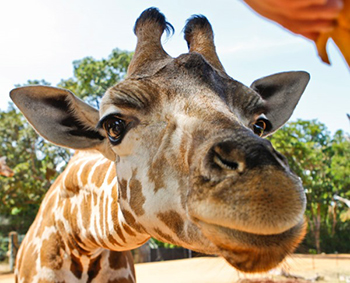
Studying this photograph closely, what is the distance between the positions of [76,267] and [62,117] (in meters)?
1.55

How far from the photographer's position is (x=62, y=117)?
3.29 meters

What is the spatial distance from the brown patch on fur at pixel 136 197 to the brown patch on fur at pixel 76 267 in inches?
58.7

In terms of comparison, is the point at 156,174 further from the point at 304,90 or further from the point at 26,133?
the point at 26,133

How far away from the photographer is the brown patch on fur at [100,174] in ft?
11.7

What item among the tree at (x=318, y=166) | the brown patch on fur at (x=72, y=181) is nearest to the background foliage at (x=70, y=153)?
the tree at (x=318, y=166)

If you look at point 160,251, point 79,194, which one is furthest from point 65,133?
point 160,251

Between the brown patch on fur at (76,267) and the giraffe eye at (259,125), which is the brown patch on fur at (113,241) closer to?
the brown patch on fur at (76,267)

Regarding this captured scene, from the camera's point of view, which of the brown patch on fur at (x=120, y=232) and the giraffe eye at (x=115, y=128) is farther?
the brown patch on fur at (x=120, y=232)

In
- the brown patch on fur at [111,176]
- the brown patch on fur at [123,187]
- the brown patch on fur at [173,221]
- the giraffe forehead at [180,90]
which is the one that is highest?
the giraffe forehead at [180,90]

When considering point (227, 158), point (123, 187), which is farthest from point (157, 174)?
point (227, 158)

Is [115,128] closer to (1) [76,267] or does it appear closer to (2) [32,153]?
(1) [76,267]

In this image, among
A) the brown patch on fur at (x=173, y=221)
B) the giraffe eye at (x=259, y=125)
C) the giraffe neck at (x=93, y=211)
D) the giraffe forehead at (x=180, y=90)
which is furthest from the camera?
the giraffe neck at (x=93, y=211)

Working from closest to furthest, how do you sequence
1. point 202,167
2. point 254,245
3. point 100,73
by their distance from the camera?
point 254,245, point 202,167, point 100,73

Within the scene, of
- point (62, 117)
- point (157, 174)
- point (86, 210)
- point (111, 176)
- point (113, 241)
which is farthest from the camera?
point (86, 210)
